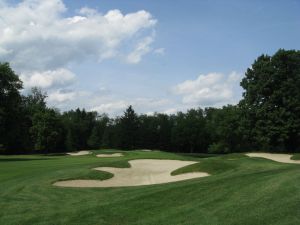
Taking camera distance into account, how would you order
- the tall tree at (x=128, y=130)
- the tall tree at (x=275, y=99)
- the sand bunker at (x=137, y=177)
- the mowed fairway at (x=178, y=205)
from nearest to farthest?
1. the mowed fairway at (x=178, y=205)
2. the sand bunker at (x=137, y=177)
3. the tall tree at (x=275, y=99)
4. the tall tree at (x=128, y=130)

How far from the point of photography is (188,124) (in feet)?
352

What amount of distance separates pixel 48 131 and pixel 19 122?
1147 inches

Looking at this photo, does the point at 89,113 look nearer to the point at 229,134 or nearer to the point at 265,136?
the point at 229,134

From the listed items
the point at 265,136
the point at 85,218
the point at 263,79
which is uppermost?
the point at 263,79

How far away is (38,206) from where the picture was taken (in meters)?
11.2

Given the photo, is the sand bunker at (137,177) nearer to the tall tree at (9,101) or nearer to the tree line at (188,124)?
the tree line at (188,124)

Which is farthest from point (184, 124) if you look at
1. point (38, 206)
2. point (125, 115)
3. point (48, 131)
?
point (38, 206)

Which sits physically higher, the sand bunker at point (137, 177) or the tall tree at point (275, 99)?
the tall tree at point (275, 99)

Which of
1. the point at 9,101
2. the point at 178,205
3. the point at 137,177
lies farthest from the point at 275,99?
the point at 178,205

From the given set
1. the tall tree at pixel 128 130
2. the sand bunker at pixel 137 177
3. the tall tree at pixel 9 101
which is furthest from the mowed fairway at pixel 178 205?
the tall tree at pixel 128 130

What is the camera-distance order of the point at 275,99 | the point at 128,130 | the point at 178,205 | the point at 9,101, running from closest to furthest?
the point at 178,205 < the point at 275,99 < the point at 9,101 < the point at 128,130

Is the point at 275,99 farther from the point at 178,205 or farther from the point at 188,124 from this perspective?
the point at 188,124

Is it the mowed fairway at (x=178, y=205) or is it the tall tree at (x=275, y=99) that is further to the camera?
the tall tree at (x=275, y=99)

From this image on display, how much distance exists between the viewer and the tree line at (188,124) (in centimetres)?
4509
